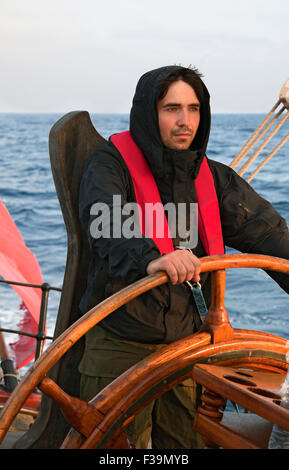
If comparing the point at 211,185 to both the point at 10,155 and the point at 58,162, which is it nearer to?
the point at 58,162

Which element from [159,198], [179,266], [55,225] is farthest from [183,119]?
[55,225]

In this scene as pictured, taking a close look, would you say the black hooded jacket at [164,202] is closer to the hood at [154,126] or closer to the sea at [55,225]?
the hood at [154,126]

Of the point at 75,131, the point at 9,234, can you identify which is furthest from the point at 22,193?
the point at 75,131

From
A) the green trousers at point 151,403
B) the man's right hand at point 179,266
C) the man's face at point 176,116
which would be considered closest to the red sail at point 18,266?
the green trousers at point 151,403

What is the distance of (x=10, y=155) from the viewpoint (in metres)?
39.5

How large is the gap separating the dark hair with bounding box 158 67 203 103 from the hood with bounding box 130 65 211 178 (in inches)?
0.6

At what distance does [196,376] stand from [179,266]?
269 mm

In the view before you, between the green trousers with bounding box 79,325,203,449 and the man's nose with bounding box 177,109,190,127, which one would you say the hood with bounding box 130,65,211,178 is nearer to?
the man's nose with bounding box 177,109,190,127

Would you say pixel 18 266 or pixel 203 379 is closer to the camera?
pixel 203 379

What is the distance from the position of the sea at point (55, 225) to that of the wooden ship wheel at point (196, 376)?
8.60 metres

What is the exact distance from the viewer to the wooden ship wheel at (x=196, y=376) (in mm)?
1512

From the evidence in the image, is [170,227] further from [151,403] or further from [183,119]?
[151,403]

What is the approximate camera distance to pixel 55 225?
813 inches
